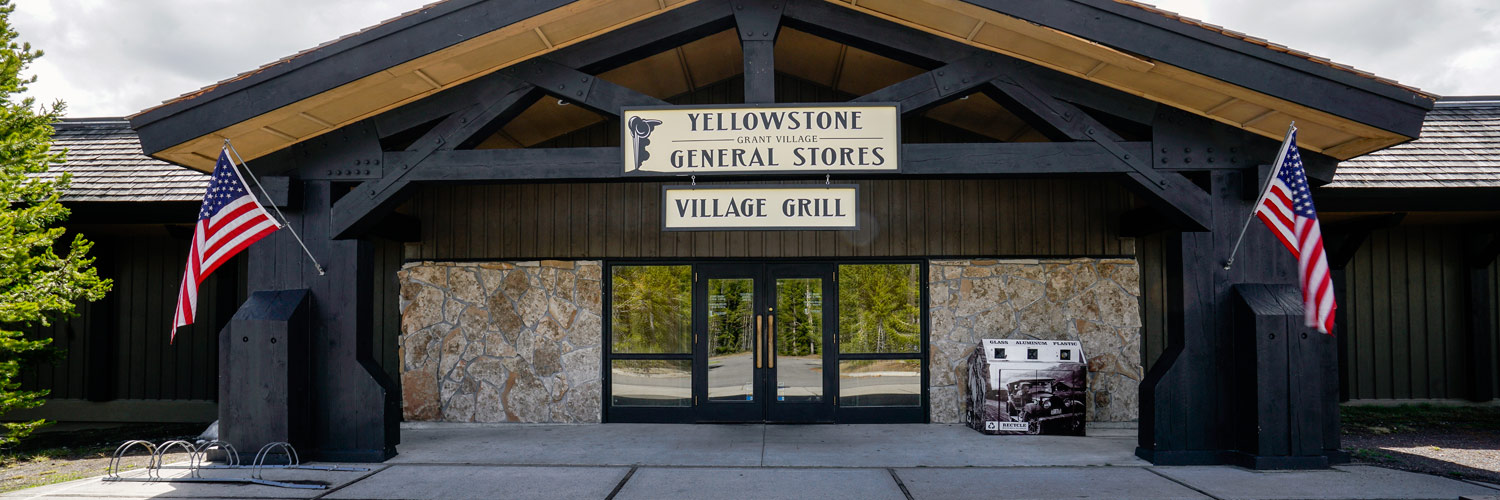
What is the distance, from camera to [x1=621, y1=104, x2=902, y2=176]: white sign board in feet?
20.0

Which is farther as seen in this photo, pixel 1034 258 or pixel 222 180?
pixel 1034 258

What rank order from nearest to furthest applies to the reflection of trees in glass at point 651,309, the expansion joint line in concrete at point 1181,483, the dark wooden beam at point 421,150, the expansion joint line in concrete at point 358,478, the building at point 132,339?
the expansion joint line in concrete at point 1181,483 < the expansion joint line in concrete at point 358,478 < the dark wooden beam at point 421,150 < the reflection of trees in glass at point 651,309 < the building at point 132,339

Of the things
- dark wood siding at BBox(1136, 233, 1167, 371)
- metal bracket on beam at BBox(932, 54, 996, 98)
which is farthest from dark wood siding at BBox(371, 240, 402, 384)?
dark wood siding at BBox(1136, 233, 1167, 371)

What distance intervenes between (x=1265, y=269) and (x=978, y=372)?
9.19ft

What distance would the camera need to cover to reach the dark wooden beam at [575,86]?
6.27m

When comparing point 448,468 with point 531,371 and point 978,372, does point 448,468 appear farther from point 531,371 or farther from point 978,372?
point 978,372

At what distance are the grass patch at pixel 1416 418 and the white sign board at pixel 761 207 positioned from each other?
20.0 ft

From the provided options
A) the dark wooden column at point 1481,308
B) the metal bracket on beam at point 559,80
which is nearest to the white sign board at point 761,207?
the metal bracket on beam at point 559,80

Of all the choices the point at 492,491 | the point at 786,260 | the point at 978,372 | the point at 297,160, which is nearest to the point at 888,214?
the point at 786,260

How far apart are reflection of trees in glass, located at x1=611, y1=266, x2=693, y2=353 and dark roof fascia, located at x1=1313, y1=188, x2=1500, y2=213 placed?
659 centimetres

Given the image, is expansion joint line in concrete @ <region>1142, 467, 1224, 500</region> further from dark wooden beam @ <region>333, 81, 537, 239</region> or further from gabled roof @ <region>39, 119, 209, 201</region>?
gabled roof @ <region>39, 119, 209, 201</region>

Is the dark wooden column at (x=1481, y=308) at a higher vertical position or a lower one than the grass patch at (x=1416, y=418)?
higher

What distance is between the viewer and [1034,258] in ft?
28.6

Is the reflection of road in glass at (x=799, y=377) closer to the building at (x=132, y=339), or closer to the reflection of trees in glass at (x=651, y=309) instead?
the reflection of trees in glass at (x=651, y=309)
